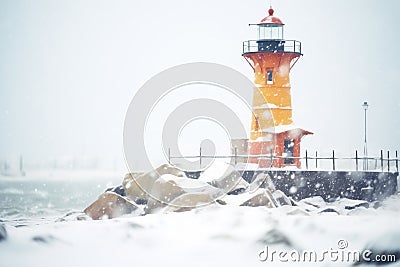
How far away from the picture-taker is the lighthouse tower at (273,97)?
22.9 meters

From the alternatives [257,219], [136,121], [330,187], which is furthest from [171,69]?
[257,219]

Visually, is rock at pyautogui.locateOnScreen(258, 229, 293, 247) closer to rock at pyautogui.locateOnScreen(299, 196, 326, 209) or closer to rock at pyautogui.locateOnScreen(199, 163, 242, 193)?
rock at pyautogui.locateOnScreen(199, 163, 242, 193)

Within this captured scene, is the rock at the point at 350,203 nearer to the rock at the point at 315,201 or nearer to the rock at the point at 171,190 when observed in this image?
the rock at the point at 315,201

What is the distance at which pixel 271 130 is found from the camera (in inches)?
898

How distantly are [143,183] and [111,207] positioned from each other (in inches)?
101

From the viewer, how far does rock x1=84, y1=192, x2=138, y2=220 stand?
1553cm

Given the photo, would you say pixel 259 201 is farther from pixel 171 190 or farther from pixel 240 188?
pixel 240 188

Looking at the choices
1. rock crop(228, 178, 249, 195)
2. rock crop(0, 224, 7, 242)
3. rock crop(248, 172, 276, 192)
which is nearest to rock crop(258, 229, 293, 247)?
rock crop(0, 224, 7, 242)

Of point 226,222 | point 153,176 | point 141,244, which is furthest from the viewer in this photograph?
point 153,176

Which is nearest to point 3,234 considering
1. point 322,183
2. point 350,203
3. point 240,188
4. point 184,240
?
point 184,240

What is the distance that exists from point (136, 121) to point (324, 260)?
665 inches

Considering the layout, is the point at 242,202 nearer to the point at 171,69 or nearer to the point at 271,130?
the point at 271,130

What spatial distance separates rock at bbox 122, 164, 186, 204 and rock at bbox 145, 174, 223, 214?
1571mm

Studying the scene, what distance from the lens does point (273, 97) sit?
76.1 ft
